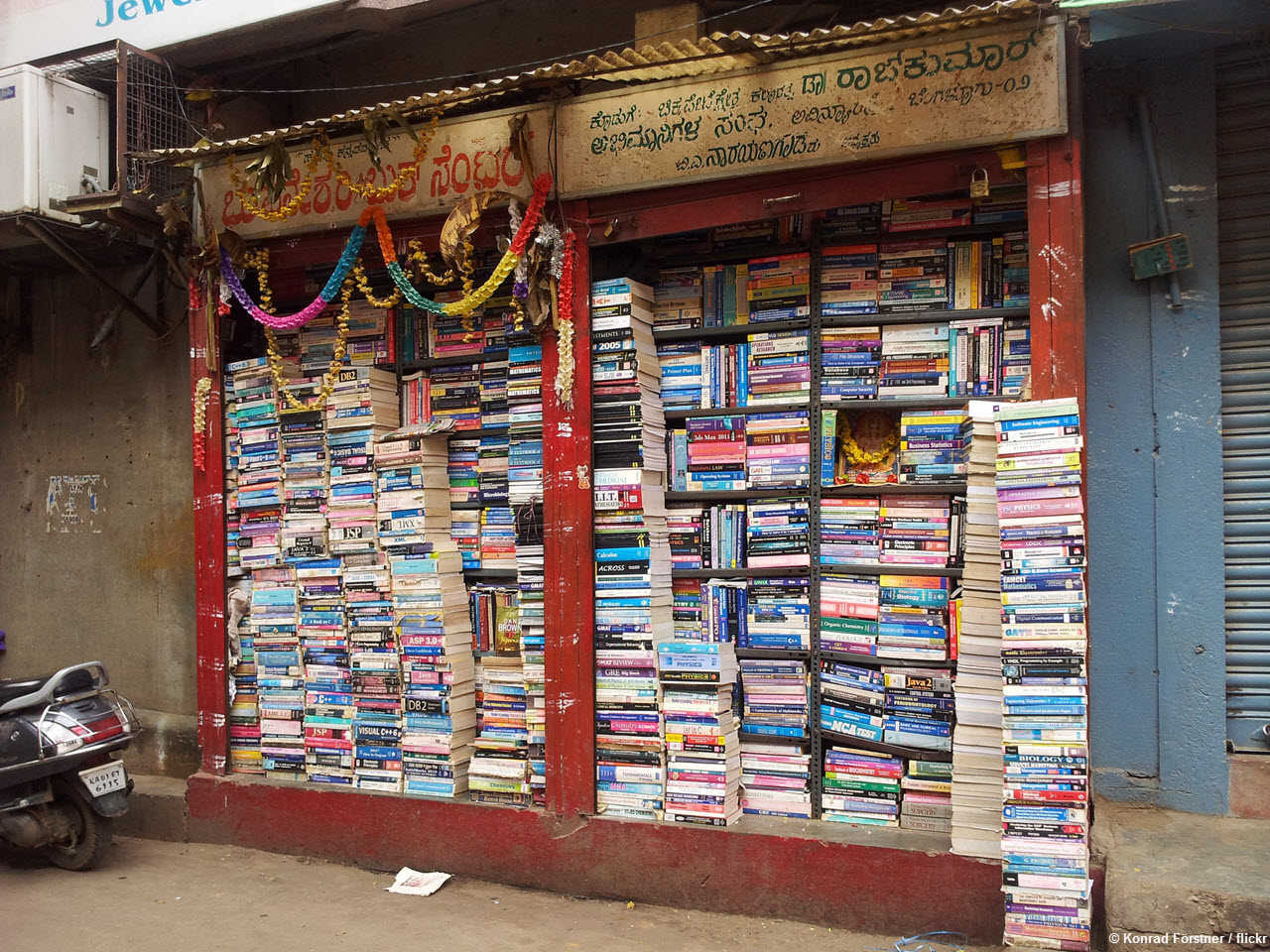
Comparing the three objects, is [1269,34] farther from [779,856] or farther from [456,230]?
[779,856]

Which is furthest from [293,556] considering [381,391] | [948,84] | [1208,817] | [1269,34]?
[1269,34]

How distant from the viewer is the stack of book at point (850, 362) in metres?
5.20

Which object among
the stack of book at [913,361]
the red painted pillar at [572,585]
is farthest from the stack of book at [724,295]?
the stack of book at [913,361]

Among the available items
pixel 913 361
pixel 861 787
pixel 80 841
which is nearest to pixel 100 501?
pixel 80 841

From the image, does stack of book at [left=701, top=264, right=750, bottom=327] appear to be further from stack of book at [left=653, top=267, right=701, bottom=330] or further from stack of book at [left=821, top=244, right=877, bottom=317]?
stack of book at [left=821, top=244, right=877, bottom=317]

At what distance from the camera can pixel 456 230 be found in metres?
5.35

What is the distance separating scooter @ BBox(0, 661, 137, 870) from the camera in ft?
18.4

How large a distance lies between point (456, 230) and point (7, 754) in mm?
3670

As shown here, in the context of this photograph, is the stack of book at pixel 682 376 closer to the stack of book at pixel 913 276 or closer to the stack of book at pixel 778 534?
the stack of book at pixel 778 534

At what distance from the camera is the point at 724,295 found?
217 inches

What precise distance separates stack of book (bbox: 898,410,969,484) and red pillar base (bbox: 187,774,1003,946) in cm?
170

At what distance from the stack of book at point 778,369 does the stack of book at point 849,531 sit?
57 cm

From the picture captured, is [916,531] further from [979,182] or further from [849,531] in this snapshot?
[979,182]

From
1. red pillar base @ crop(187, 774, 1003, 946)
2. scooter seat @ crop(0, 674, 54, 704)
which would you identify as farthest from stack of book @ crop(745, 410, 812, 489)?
scooter seat @ crop(0, 674, 54, 704)
